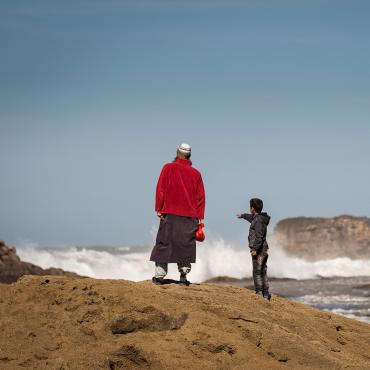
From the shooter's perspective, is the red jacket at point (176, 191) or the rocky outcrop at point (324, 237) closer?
the red jacket at point (176, 191)

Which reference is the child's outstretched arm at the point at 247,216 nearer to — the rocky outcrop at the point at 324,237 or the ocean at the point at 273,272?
the ocean at the point at 273,272

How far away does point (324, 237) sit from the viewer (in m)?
73.9

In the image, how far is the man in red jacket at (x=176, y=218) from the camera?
30.7ft

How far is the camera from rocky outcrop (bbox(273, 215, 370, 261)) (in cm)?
7125

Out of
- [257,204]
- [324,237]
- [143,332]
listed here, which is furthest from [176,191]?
[324,237]

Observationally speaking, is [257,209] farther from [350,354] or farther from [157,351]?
[157,351]

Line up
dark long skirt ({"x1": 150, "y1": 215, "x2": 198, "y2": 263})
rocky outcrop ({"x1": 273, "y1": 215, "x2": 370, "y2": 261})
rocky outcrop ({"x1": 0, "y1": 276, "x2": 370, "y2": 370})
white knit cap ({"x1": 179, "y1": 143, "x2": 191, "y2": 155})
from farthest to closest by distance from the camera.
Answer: rocky outcrop ({"x1": 273, "y1": 215, "x2": 370, "y2": 261}) → white knit cap ({"x1": 179, "y1": 143, "x2": 191, "y2": 155}) → dark long skirt ({"x1": 150, "y1": 215, "x2": 198, "y2": 263}) → rocky outcrop ({"x1": 0, "y1": 276, "x2": 370, "y2": 370})

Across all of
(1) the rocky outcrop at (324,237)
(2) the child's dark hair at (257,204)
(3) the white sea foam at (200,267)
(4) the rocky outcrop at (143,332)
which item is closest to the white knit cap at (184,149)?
(2) the child's dark hair at (257,204)

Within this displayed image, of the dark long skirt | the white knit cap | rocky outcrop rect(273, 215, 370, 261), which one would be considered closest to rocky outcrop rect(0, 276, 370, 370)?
the dark long skirt

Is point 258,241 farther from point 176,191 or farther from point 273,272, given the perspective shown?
point 273,272

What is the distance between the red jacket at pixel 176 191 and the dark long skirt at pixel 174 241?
11 cm

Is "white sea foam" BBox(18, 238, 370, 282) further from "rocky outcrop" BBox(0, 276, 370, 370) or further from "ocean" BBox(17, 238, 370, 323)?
"rocky outcrop" BBox(0, 276, 370, 370)

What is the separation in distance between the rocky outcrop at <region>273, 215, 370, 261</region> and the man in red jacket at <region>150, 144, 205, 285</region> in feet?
199

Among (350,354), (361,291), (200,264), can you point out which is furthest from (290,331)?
(200,264)
